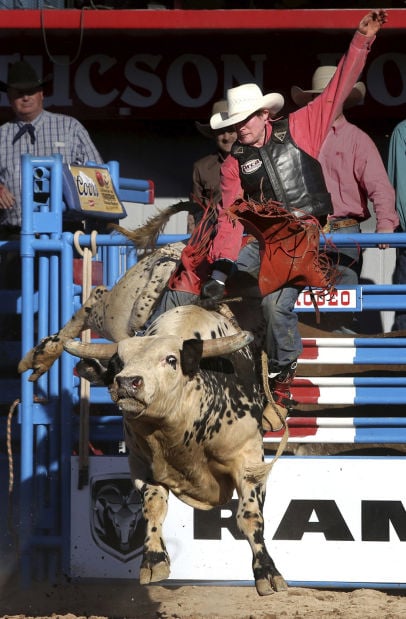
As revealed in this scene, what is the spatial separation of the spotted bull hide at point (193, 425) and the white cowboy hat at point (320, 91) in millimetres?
2667

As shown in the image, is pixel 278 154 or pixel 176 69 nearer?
pixel 278 154

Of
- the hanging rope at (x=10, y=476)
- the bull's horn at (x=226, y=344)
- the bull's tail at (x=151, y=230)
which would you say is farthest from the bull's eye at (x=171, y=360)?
the hanging rope at (x=10, y=476)

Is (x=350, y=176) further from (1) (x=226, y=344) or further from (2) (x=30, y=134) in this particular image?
(1) (x=226, y=344)

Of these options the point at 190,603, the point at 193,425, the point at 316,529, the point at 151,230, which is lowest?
the point at 190,603

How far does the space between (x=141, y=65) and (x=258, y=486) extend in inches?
190

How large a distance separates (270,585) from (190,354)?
111cm

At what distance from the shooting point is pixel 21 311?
26.7 ft

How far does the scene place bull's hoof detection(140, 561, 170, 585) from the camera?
5.48m

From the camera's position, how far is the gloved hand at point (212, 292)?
6.07m

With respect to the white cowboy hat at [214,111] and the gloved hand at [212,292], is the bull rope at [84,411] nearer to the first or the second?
the white cowboy hat at [214,111]

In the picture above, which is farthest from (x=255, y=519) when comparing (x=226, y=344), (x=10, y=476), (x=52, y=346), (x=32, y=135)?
(x=32, y=135)

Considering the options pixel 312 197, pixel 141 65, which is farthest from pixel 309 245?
pixel 141 65

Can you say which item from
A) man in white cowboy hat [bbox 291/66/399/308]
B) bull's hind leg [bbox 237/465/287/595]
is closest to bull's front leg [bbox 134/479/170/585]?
bull's hind leg [bbox 237/465/287/595]

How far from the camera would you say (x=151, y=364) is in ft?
17.5
